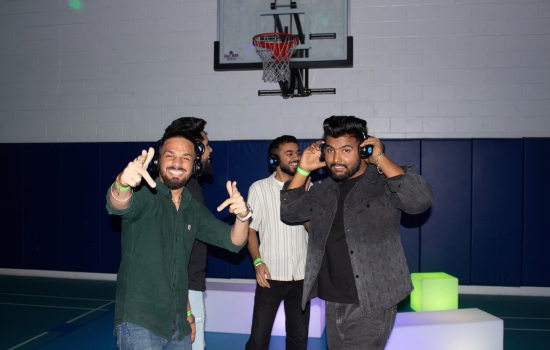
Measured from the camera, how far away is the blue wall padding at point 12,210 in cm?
865

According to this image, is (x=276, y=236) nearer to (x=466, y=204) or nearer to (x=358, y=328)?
(x=358, y=328)

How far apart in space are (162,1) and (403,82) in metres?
4.55

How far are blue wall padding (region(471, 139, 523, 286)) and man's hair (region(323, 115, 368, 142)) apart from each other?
5.10 meters

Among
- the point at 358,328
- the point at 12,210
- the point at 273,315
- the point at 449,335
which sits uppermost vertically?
the point at 12,210

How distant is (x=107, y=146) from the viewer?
327 inches

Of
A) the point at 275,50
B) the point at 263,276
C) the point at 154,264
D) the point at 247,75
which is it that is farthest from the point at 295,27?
the point at 154,264

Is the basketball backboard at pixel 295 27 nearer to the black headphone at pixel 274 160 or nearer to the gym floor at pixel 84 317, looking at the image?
the black headphone at pixel 274 160

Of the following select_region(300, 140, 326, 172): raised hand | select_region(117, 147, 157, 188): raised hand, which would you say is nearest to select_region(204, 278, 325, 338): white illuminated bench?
select_region(300, 140, 326, 172): raised hand

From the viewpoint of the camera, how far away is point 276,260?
402 cm

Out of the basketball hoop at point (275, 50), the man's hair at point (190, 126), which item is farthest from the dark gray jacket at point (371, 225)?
the basketball hoop at point (275, 50)

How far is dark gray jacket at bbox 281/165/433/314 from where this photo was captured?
9.13 ft

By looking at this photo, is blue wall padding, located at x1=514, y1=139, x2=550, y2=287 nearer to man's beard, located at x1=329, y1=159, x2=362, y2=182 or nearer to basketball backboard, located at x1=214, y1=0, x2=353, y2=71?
basketball backboard, located at x1=214, y1=0, x2=353, y2=71

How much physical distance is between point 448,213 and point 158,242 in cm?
603

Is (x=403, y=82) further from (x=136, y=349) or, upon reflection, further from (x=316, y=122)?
(x=136, y=349)
